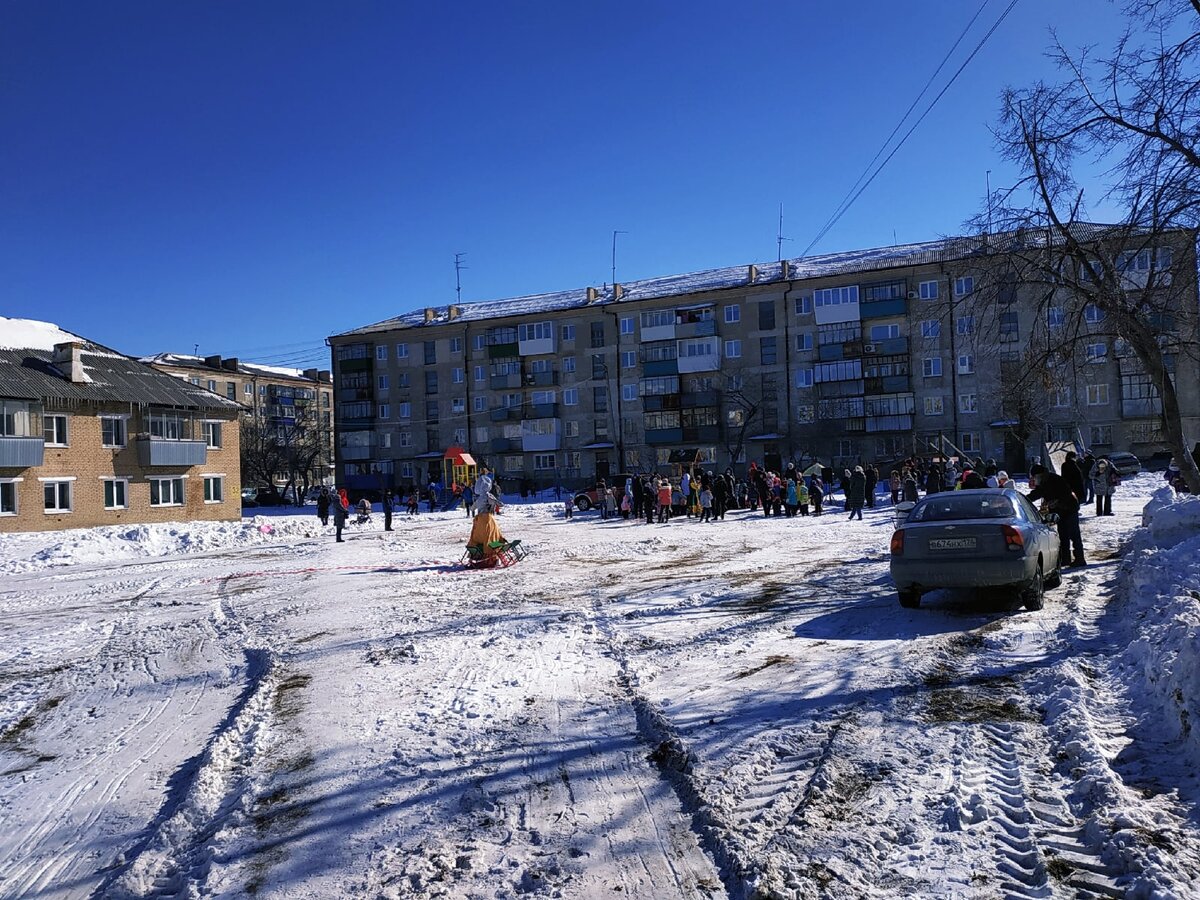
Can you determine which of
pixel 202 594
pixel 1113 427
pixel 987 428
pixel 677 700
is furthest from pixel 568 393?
pixel 677 700

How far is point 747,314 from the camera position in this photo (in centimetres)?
5916

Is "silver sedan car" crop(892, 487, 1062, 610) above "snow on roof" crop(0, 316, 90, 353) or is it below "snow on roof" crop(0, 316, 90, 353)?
below

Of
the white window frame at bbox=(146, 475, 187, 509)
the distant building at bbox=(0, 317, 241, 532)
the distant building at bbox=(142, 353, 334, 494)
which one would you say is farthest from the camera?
the distant building at bbox=(142, 353, 334, 494)

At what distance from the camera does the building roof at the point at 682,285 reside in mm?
57281

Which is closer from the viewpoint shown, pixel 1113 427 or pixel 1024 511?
pixel 1024 511

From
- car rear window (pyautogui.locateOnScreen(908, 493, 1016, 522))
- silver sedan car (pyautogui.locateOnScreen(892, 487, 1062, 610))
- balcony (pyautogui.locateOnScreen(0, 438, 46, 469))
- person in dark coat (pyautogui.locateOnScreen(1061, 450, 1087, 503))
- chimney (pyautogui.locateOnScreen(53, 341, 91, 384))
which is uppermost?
chimney (pyautogui.locateOnScreen(53, 341, 91, 384))

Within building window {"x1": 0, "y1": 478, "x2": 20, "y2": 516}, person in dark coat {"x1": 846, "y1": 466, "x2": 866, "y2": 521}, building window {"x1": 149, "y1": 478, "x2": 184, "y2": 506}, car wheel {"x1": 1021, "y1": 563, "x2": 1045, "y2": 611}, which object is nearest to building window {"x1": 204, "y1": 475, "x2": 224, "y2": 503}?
building window {"x1": 149, "y1": 478, "x2": 184, "y2": 506}

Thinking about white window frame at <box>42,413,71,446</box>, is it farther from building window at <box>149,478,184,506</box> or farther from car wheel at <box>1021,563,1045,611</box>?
car wheel at <box>1021,563,1045,611</box>

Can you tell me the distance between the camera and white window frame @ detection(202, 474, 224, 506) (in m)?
43.2

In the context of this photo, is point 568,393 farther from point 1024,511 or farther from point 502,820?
point 502,820

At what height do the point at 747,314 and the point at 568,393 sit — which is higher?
the point at 747,314

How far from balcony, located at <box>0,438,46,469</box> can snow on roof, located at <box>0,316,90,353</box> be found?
5842mm

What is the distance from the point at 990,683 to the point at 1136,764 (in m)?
1.72

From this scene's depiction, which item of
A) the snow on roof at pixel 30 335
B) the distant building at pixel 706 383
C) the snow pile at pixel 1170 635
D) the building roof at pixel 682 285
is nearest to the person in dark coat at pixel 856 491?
the snow pile at pixel 1170 635
